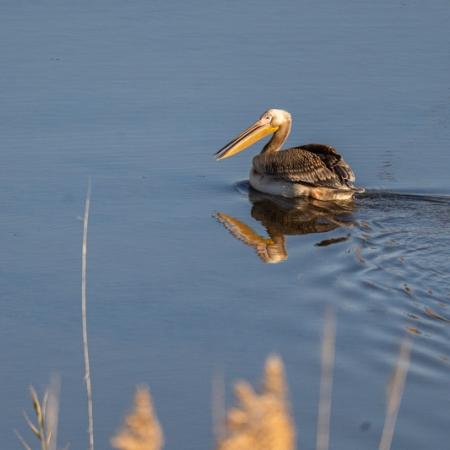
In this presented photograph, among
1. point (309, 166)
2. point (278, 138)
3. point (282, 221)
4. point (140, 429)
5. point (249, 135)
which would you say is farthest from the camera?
point (278, 138)

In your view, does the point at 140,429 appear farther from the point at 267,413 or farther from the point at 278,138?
the point at 278,138

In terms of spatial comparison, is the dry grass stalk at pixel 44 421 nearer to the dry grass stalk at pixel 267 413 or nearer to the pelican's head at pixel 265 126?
the dry grass stalk at pixel 267 413

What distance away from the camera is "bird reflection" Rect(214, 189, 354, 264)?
8.91 m

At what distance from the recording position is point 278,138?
36.2ft

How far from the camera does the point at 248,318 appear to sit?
23.5 ft

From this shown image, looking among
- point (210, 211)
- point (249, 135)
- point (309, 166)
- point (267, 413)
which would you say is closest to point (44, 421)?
point (267, 413)

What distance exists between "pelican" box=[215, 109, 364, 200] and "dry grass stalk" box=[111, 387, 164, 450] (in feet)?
22.5

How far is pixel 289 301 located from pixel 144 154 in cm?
345

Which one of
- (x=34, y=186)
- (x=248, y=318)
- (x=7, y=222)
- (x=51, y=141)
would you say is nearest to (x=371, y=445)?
(x=248, y=318)

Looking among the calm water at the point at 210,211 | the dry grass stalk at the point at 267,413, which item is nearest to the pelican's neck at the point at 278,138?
the calm water at the point at 210,211

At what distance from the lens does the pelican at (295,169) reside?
995 centimetres

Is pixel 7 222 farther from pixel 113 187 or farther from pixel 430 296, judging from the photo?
pixel 430 296

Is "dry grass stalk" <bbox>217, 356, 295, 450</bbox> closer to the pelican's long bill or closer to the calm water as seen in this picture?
the calm water

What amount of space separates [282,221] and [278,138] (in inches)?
58.8
